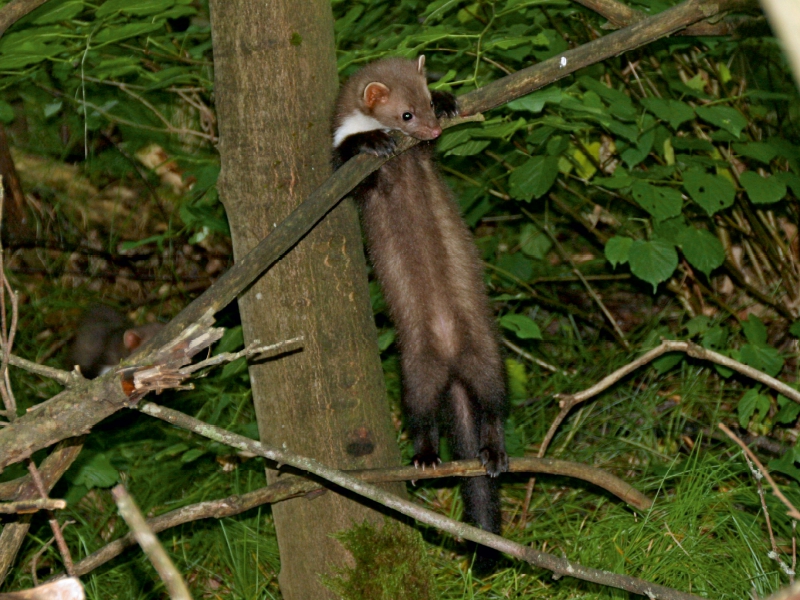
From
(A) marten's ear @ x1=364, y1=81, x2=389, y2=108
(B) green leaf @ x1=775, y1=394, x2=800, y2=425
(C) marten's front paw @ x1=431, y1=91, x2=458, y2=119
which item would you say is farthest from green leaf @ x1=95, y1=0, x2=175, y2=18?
(B) green leaf @ x1=775, y1=394, x2=800, y2=425

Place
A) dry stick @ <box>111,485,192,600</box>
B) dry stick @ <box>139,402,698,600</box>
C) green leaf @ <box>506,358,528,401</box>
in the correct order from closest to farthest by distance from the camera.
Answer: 1. dry stick @ <box>111,485,192,600</box>
2. dry stick @ <box>139,402,698,600</box>
3. green leaf @ <box>506,358,528,401</box>

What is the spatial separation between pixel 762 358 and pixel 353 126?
236 centimetres

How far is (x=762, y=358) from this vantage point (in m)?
4.48

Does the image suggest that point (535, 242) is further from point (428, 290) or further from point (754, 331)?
point (428, 290)

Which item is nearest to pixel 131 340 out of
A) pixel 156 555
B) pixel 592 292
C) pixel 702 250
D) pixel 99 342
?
pixel 99 342

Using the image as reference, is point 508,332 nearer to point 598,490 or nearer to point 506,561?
point 598,490

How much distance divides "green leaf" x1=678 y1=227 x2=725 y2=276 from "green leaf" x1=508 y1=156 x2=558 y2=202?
76 cm

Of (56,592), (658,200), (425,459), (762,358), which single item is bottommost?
(762,358)

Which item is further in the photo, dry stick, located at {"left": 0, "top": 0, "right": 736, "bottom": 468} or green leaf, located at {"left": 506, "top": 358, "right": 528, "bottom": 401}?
green leaf, located at {"left": 506, "top": 358, "right": 528, "bottom": 401}

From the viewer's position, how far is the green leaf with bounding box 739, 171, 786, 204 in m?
4.18

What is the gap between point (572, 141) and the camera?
16.4 ft

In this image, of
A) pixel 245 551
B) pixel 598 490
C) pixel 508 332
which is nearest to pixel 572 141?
pixel 508 332

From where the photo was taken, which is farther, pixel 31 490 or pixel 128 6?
pixel 128 6

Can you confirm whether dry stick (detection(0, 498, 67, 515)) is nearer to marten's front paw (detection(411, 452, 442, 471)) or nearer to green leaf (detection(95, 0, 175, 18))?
marten's front paw (detection(411, 452, 442, 471))
